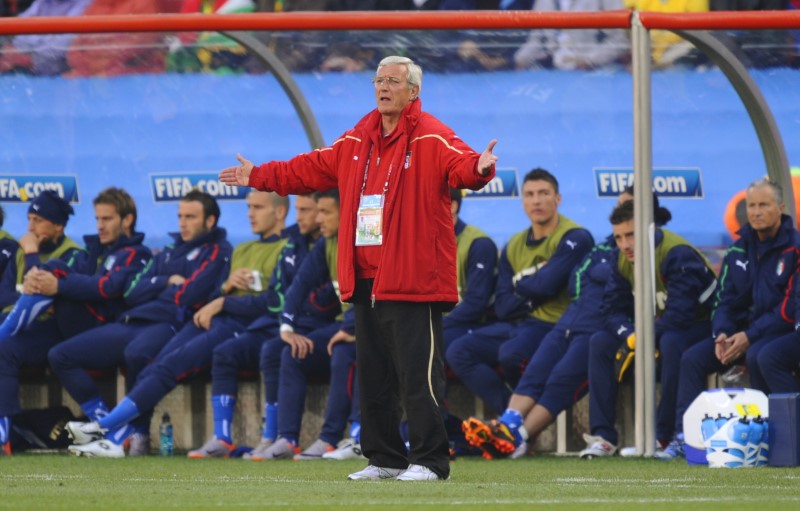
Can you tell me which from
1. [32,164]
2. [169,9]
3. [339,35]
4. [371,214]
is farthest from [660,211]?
[169,9]

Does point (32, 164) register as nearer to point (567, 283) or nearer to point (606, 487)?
point (567, 283)

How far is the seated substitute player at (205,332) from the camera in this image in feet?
31.4

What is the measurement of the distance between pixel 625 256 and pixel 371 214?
111 inches

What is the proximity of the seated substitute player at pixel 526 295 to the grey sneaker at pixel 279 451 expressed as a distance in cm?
104

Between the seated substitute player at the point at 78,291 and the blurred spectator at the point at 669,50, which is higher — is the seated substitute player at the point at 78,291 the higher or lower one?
the lower one

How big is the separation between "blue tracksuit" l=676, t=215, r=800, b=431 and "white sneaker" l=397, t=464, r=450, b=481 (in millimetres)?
2488

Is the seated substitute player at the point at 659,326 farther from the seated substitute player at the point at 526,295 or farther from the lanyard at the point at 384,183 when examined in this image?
the lanyard at the point at 384,183

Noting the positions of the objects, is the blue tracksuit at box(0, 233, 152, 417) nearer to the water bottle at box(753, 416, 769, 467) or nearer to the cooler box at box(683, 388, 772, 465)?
the cooler box at box(683, 388, 772, 465)

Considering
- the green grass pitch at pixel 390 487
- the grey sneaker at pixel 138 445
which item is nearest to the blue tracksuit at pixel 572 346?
the green grass pitch at pixel 390 487

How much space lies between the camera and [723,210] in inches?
395

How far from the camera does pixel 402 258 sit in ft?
22.1

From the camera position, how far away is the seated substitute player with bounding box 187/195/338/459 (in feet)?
31.6

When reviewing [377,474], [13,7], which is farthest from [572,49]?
[13,7]

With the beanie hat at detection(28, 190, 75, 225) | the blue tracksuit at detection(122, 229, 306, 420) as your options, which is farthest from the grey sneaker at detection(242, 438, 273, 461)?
the beanie hat at detection(28, 190, 75, 225)
